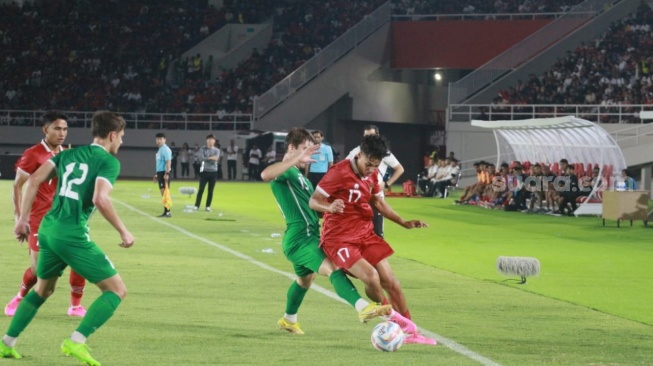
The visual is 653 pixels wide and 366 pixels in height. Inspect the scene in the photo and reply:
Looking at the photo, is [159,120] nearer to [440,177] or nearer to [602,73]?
[440,177]

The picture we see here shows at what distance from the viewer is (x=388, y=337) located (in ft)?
31.0

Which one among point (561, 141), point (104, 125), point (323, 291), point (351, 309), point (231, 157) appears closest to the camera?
point (104, 125)

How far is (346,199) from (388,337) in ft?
4.36

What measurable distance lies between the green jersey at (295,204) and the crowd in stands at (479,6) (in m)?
50.6

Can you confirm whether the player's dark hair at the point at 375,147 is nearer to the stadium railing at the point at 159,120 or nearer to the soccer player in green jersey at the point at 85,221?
the soccer player in green jersey at the point at 85,221

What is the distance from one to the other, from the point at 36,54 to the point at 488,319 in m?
57.1

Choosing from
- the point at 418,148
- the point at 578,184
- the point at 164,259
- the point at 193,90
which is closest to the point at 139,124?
the point at 193,90

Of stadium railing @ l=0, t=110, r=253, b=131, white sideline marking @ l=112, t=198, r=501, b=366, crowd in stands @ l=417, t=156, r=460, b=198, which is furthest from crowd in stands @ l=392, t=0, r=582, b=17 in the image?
white sideline marking @ l=112, t=198, r=501, b=366

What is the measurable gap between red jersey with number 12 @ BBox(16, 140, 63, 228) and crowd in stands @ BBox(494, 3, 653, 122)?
131 ft

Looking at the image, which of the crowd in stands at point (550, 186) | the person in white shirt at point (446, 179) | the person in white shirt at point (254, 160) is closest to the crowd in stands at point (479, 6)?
the person in white shirt at point (254, 160)

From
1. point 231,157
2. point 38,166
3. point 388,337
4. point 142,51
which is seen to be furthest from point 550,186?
point 142,51

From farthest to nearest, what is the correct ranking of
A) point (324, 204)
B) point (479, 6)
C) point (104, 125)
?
point (479, 6)
point (324, 204)
point (104, 125)

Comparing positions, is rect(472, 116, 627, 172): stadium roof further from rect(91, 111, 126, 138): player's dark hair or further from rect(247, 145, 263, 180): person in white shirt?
rect(91, 111, 126, 138): player's dark hair

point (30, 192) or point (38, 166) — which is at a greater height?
point (38, 166)
